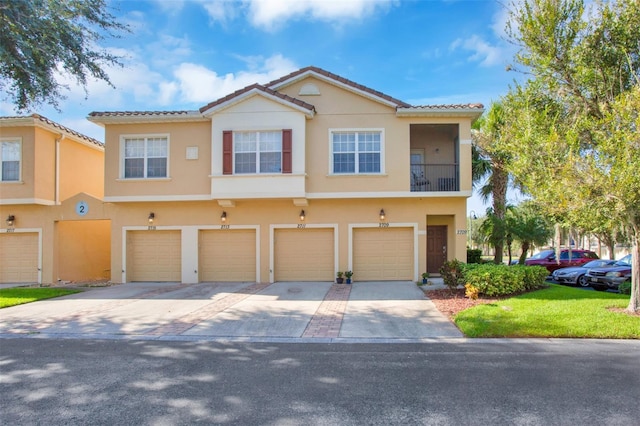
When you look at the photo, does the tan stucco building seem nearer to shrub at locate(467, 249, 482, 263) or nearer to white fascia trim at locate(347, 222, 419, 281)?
white fascia trim at locate(347, 222, 419, 281)

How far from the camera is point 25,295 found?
12.3 metres

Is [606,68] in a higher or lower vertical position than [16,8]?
lower

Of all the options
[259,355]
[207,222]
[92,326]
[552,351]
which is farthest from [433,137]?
[92,326]

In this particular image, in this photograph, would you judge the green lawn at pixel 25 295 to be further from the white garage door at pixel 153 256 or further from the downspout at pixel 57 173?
the downspout at pixel 57 173

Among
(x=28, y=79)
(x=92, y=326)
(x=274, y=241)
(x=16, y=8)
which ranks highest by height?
(x=16, y=8)

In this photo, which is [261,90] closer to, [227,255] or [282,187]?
[282,187]

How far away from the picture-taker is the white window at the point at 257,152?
14320 millimetres

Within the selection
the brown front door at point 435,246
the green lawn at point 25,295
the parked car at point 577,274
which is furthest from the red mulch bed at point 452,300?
the green lawn at point 25,295

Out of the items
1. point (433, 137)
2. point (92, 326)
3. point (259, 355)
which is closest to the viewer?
point (259, 355)

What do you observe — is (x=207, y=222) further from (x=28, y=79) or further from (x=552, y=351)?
(x=552, y=351)

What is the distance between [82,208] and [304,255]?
915 centimetres

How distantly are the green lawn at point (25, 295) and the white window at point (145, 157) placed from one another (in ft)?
15.5

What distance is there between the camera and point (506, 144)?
10.1m

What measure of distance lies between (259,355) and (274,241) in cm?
874
